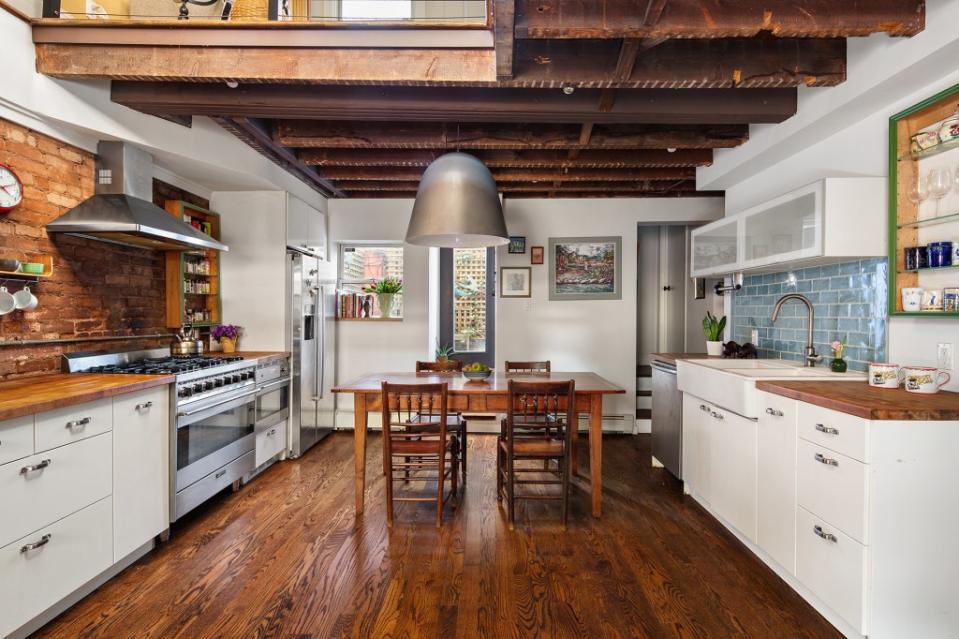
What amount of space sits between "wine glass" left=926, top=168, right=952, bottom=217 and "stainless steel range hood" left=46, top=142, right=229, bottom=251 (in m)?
3.89

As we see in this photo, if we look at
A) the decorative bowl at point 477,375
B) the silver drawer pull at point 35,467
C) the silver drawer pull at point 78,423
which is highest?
the decorative bowl at point 477,375

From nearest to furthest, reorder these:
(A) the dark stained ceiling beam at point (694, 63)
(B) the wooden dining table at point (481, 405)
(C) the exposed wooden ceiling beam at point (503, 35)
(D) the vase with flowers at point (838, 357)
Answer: (C) the exposed wooden ceiling beam at point (503, 35), (A) the dark stained ceiling beam at point (694, 63), (D) the vase with flowers at point (838, 357), (B) the wooden dining table at point (481, 405)

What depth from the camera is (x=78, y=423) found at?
193cm

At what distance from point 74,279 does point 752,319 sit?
15.1 ft

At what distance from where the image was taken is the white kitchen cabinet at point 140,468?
2156mm

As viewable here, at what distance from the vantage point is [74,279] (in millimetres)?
2637

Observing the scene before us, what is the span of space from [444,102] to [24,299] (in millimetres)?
2372

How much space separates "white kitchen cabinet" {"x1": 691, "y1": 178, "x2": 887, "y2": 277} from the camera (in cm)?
235

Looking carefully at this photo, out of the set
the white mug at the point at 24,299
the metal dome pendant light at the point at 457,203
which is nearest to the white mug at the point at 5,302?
the white mug at the point at 24,299

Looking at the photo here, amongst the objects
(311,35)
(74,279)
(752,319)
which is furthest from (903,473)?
(74,279)

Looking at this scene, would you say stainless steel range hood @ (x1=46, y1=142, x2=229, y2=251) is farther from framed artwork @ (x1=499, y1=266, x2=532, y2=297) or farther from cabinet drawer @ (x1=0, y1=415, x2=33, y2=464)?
framed artwork @ (x1=499, y1=266, x2=532, y2=297)

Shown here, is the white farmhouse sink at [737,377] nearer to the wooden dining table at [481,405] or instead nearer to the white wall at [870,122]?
the white wall at [870,122]

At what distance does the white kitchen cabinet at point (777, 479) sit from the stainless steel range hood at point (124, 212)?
3.39 m

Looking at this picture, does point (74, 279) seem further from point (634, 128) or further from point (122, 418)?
point (634, 128)
